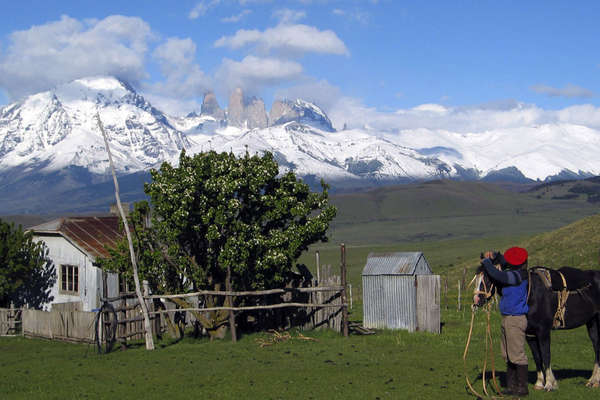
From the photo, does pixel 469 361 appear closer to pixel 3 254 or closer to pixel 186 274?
pixel 186 274

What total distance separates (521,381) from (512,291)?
6.23 ft

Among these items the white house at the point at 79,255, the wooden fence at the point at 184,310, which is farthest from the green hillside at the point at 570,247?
the white house at the point at 79,255

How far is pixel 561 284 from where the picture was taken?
15289 millimetres

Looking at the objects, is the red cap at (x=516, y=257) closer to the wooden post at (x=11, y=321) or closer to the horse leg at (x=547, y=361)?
the horse leg at (x=547, y=361)

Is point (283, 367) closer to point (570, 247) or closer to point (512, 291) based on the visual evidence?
point (512, 291)

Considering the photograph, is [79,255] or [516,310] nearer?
[516,310]

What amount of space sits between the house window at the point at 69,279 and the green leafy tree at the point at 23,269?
73cm

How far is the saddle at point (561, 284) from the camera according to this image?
1513 centimetres

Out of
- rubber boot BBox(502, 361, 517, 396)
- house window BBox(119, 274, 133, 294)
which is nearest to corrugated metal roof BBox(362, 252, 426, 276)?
house window BBox(119, 274, 133, 294)

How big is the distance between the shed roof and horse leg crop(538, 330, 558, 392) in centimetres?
1292

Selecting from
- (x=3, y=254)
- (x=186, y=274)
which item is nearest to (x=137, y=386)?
(x=186, y=274)

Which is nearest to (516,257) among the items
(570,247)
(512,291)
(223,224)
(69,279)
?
(512,291)

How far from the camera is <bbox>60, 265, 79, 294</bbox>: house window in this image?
1405 inches

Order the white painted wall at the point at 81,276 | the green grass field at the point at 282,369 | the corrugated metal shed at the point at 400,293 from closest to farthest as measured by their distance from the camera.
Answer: the green grass field at the point at 282,369
the corrugated metal shed at the point at 400,293
the white painted wall at the point at 81,276
